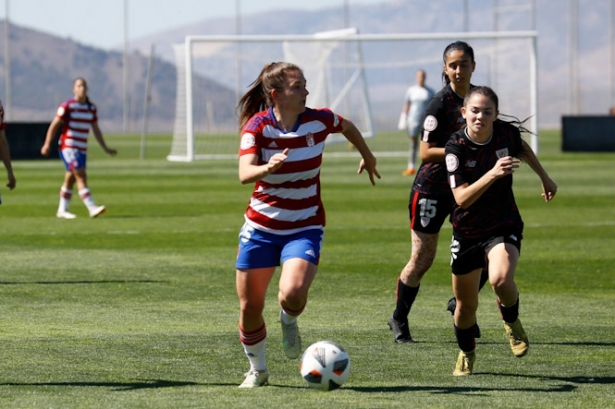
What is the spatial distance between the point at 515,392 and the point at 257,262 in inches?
64.7

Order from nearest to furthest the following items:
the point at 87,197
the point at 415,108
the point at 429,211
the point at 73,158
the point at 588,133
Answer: the point at 429,211 → the point at 73,158 → the point at 87,197 → the point at 415,108 → the point at 588,133

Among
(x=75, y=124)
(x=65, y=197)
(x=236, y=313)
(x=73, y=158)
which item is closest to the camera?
(x=236, y=313)

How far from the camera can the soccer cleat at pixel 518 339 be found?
765 centimetres

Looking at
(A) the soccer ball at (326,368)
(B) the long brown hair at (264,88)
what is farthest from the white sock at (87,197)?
(A) the soccer ball at (326,368)

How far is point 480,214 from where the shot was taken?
7.43 meters

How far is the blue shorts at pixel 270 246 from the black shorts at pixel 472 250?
90cm

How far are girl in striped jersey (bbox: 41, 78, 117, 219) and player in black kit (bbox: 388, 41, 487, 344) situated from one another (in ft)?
35.0

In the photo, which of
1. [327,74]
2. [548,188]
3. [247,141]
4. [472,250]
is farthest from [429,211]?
[327,74]

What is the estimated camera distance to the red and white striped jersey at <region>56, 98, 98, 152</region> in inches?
740

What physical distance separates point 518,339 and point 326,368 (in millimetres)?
1587

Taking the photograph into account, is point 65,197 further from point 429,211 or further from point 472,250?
point 472,250

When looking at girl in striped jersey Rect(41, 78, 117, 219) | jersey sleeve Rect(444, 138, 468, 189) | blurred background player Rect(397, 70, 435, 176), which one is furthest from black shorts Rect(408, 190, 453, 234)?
blurred background player Rect(397, 70, 435, 176)

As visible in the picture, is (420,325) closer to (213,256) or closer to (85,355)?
(85,355)

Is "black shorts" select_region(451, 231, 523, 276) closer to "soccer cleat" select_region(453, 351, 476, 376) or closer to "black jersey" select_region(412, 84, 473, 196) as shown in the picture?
"soccer cleat" select_region(453, 351, 476, 376)
